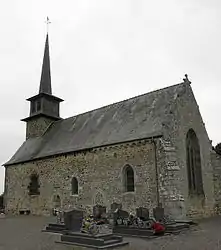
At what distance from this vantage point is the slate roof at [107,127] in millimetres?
20016

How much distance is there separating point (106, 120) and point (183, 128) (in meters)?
6.70

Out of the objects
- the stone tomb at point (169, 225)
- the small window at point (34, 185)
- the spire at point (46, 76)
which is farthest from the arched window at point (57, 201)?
the spire at point (46, 76)

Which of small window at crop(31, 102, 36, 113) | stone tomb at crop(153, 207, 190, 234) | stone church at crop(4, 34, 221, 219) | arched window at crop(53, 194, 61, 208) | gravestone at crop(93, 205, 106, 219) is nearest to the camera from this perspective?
stone tomb at crop(153, 207, 190, 234)

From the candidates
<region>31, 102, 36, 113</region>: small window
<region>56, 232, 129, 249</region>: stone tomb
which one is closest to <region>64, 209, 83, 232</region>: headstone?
<region>56, 232, 129, 249</region>: stone tomb

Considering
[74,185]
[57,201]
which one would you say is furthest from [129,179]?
[57,201]

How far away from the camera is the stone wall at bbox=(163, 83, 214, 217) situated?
59.9 ft

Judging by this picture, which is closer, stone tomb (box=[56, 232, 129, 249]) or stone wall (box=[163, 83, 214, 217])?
stone tomb (box=[56, 232, 129, 249])

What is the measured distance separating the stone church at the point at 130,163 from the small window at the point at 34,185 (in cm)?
11

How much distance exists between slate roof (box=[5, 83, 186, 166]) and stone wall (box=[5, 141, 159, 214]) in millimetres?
701

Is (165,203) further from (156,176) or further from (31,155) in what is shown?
(31,155)

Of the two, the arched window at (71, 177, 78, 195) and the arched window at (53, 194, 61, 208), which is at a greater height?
the arched window at (71, 177, 78, 195)

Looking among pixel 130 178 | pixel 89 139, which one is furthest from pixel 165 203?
pixel 89 139

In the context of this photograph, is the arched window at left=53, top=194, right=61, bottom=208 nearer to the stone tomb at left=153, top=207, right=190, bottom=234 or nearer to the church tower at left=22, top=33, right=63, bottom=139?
the church tower at left=22, top=33, right=63, bottom=139

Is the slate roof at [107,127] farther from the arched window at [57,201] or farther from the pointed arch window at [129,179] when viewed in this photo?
the arched window at [57,201]
